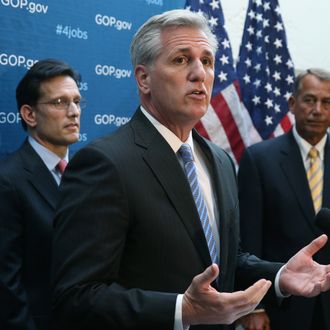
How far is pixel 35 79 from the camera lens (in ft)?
7.36

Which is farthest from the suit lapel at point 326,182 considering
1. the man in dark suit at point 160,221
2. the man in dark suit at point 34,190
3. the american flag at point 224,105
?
the man in dark suit at point 34,190

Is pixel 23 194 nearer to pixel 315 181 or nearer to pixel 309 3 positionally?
pixel 315 181

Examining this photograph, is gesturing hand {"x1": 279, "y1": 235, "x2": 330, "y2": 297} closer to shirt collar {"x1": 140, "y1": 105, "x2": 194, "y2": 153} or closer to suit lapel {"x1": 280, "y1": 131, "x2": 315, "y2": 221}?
shirt collar {"x1": 140, "y1": 105, "x2": 194, "y2": 153}

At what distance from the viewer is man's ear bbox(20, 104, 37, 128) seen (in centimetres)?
225

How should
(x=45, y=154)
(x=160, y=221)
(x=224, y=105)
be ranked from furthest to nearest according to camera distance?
(x=224, y=105) → (x=45, y=154) → (x=160, y=221)

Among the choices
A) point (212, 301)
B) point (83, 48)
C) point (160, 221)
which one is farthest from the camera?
point (83, 48)

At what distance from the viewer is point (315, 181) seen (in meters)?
2.82

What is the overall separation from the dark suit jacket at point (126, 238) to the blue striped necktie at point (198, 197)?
0.04m

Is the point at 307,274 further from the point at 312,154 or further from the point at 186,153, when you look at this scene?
the point at 312,154

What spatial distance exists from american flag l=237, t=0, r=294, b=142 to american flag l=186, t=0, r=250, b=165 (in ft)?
0.46

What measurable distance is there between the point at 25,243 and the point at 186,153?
802 millimetres

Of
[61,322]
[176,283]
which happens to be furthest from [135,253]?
[61,322]

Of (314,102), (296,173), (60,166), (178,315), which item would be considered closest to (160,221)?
(178,315)

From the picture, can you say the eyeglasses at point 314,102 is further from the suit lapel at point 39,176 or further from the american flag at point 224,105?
the suit lapel at point 39,176
